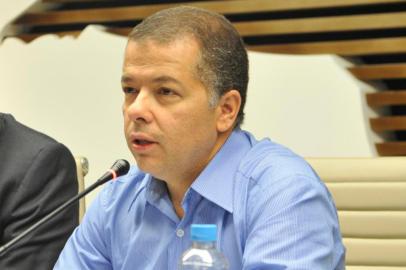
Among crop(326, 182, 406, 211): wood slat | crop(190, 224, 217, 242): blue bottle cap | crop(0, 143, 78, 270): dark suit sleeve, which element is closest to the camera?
crop(190, 224, 217, 242): blue bottle cap

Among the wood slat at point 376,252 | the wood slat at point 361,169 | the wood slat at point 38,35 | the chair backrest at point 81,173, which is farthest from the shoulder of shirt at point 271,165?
the wood slat at point 38,35

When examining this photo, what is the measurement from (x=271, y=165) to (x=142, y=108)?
34 cm

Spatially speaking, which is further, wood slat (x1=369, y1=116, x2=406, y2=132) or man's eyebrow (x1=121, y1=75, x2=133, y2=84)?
wood slat (x1=369, y1=116, x2=406, y2=132)

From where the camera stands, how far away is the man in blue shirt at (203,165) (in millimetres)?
1622

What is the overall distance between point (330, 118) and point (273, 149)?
4.27 ft

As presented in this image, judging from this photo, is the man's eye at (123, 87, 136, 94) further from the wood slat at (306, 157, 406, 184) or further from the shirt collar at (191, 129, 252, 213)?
the wood slat at (306, 157, 406, 184)

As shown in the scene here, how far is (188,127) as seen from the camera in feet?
5.76

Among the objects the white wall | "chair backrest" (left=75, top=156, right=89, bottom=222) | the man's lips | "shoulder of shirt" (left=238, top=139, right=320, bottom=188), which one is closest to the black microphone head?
the man's lips

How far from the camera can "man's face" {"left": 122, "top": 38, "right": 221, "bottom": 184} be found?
1710mm

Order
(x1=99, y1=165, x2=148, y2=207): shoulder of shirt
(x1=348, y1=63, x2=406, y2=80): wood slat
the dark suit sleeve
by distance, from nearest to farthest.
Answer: (x1=99, y1=165, x2=148, y2=207): shoulder of shirt
the dark suit sleeve
(x1=348, y1=63, x2=406, y2=80): wood slat

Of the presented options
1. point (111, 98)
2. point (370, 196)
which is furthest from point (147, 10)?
point (370, 196)

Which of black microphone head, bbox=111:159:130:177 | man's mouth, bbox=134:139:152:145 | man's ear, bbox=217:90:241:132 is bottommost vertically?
black microphone head, bbox=111:159:130:177

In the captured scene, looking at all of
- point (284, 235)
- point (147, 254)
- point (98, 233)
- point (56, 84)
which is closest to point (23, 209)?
point (98, 233)

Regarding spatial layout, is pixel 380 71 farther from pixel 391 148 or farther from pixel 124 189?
pixel 124 189
